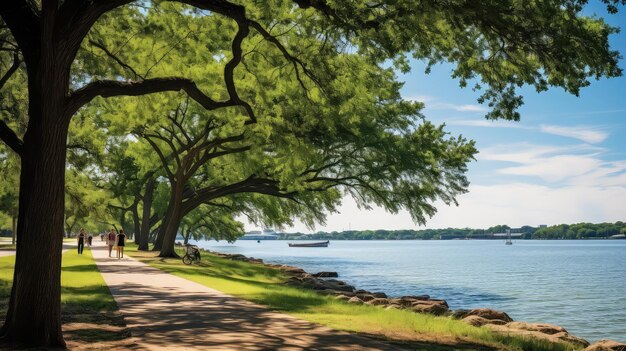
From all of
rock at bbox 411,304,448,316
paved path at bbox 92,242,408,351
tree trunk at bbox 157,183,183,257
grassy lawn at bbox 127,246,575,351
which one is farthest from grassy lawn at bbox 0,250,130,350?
tree trunk at bbox 157,183,183,257

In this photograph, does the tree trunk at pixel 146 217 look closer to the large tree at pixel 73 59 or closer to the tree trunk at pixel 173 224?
the tree trunk at pixel 173 224

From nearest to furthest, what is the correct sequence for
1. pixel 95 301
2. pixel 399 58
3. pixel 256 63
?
pixel 95 301 → pixel 256 63 → pixel 399 58

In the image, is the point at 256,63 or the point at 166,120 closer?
the point at 256,63

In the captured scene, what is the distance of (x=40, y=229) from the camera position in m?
9.30

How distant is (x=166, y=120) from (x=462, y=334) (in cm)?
2835

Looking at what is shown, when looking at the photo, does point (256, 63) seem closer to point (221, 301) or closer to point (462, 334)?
point (221, 301)

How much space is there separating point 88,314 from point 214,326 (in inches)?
138

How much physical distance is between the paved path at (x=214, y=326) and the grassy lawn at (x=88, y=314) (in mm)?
275

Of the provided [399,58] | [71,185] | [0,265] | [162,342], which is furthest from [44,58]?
[71,185]

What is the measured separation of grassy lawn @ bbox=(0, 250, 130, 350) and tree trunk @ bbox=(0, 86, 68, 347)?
2.33 feet

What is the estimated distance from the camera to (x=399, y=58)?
85.3 feet

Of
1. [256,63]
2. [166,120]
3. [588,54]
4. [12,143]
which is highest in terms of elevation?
[166,120]

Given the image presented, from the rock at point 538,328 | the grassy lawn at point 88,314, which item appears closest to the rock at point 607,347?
the rock at point 538,328

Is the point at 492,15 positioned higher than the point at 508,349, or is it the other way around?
the point at 492,15
